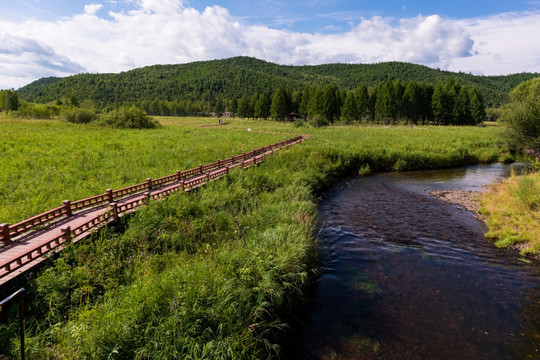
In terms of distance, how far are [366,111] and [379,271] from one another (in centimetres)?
8419

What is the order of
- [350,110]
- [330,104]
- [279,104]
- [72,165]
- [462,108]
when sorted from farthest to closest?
[279,104] < [350,110] < [330,104] < [462,108] < [72,165]

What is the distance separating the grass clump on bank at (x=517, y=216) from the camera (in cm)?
1488

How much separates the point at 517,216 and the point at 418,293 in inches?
401

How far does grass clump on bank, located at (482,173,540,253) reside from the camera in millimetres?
14875

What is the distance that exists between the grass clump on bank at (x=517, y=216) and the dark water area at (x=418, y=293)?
2.71 feet

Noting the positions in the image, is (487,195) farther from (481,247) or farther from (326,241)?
(326,241)

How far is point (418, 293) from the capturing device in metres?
11.1

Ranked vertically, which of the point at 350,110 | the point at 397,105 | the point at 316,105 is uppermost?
the point at 397,105

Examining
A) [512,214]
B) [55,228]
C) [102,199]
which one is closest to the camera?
[55,228]

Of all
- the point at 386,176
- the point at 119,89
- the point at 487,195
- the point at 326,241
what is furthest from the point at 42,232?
the point at 119,89

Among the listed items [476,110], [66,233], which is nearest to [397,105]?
[476,110]

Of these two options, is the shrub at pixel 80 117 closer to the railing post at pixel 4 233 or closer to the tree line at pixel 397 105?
the tree line at pixel 397 105

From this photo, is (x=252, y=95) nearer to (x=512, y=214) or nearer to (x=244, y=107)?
(x=244, y=107)

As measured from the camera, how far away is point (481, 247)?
585 inches
